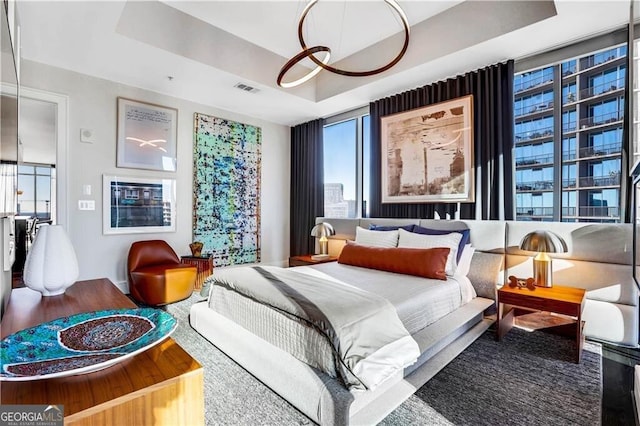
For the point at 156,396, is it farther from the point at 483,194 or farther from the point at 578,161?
the point at 578,161

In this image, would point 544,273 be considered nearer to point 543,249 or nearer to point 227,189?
point 543,249

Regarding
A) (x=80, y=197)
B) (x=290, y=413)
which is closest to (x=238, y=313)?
(x=290, y=413)

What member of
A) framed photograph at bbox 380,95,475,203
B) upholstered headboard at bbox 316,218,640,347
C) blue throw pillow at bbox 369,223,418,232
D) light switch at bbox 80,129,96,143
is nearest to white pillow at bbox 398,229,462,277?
blue throw pillow at bbox 369,223,418,232

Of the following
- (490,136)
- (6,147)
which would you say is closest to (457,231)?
(490,136)

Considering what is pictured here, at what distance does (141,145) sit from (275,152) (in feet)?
7.38

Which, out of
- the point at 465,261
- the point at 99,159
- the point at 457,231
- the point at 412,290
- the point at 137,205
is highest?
the point at 99,159

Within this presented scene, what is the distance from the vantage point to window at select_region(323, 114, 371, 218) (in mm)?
5070

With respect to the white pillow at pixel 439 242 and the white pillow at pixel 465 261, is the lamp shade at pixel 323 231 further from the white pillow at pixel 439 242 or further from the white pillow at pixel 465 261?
the white pillow at pixel 465 261

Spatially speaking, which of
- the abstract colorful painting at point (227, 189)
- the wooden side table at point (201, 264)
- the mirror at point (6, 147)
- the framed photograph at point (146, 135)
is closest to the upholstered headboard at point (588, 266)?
the wooden side table at point (201, 264)

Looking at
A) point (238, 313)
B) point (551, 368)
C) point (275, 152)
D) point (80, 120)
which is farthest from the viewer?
point (275, 152)

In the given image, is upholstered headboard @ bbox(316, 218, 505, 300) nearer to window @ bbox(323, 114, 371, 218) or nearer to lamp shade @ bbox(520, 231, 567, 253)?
lamp shade @ bbox(520, 231, 567, 253)

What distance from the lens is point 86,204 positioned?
3.84 meters

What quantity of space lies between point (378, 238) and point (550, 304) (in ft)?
5.47

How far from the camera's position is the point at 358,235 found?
3.84m
